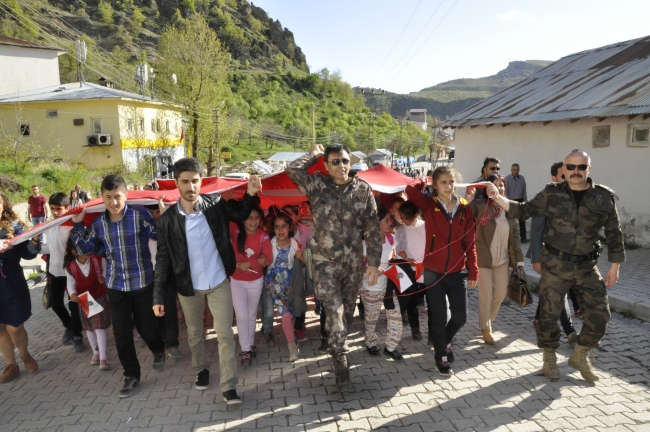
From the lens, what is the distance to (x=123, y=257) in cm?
410

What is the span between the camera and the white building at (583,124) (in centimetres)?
1012

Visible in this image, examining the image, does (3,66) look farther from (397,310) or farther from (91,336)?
(397,310)

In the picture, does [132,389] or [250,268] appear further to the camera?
[250,268]

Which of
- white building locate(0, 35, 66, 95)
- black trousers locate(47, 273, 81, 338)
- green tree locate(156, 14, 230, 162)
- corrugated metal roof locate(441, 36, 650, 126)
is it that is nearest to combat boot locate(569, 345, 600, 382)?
black trousers locate(47, 273, 81, 338)

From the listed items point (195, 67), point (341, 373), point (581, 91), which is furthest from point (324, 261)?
point (195, 67)

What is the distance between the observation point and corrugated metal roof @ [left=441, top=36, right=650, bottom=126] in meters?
9.95

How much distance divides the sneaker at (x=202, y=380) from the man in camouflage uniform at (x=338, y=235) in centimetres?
127

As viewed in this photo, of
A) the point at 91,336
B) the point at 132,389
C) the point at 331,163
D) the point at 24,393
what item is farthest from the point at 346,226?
the point at 24,393

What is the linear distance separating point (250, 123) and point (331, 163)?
76304mm

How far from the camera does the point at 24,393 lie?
Answer: 4.29 m

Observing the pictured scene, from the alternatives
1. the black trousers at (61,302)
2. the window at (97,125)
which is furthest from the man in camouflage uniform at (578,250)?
the window at (97,125)

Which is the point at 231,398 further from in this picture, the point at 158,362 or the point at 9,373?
the point at 9,373

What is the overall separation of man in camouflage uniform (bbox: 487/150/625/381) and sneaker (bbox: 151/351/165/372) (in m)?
3.74

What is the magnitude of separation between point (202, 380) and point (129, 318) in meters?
0.92
